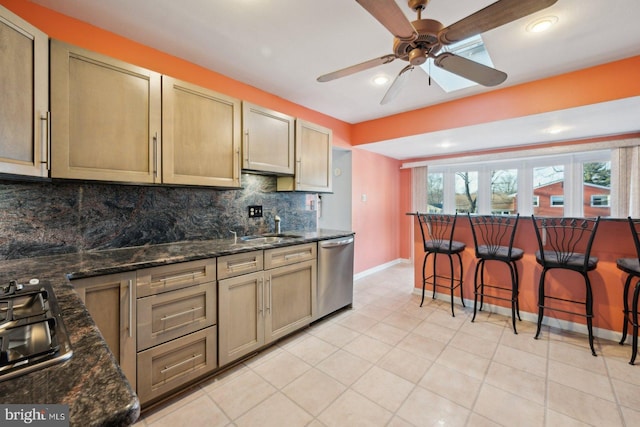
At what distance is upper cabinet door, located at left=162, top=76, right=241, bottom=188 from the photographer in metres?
1.98

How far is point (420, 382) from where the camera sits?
6.26 feet

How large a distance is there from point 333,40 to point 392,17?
0.94 metres

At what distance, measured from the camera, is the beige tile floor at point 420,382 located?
5.25 feet

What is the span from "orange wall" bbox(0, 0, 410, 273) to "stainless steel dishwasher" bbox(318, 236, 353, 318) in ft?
4.43

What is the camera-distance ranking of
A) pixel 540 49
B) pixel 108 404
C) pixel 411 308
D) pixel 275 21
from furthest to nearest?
pixel 411 308 → pixel 540 49 → pixel 275 21 → pixel 108 404

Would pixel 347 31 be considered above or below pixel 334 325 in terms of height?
above

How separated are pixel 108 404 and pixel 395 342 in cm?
238

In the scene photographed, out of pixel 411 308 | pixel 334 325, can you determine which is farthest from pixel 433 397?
pixel 411 308

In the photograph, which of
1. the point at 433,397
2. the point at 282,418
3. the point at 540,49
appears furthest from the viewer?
the point at 540,49

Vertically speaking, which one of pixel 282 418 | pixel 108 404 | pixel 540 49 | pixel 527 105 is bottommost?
pixel 282 418

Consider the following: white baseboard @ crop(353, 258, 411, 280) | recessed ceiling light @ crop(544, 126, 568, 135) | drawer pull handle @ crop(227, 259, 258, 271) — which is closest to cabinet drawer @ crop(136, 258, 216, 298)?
drawer pull handle @ crop(227, 259, 258, 271)

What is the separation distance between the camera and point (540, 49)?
2160 mm

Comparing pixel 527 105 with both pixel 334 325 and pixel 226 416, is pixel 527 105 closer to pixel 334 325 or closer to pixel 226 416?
pixel 334 325

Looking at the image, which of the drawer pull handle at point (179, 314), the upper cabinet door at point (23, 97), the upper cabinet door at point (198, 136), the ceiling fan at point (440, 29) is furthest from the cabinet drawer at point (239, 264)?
the ceiling fan at point (440, 29)
